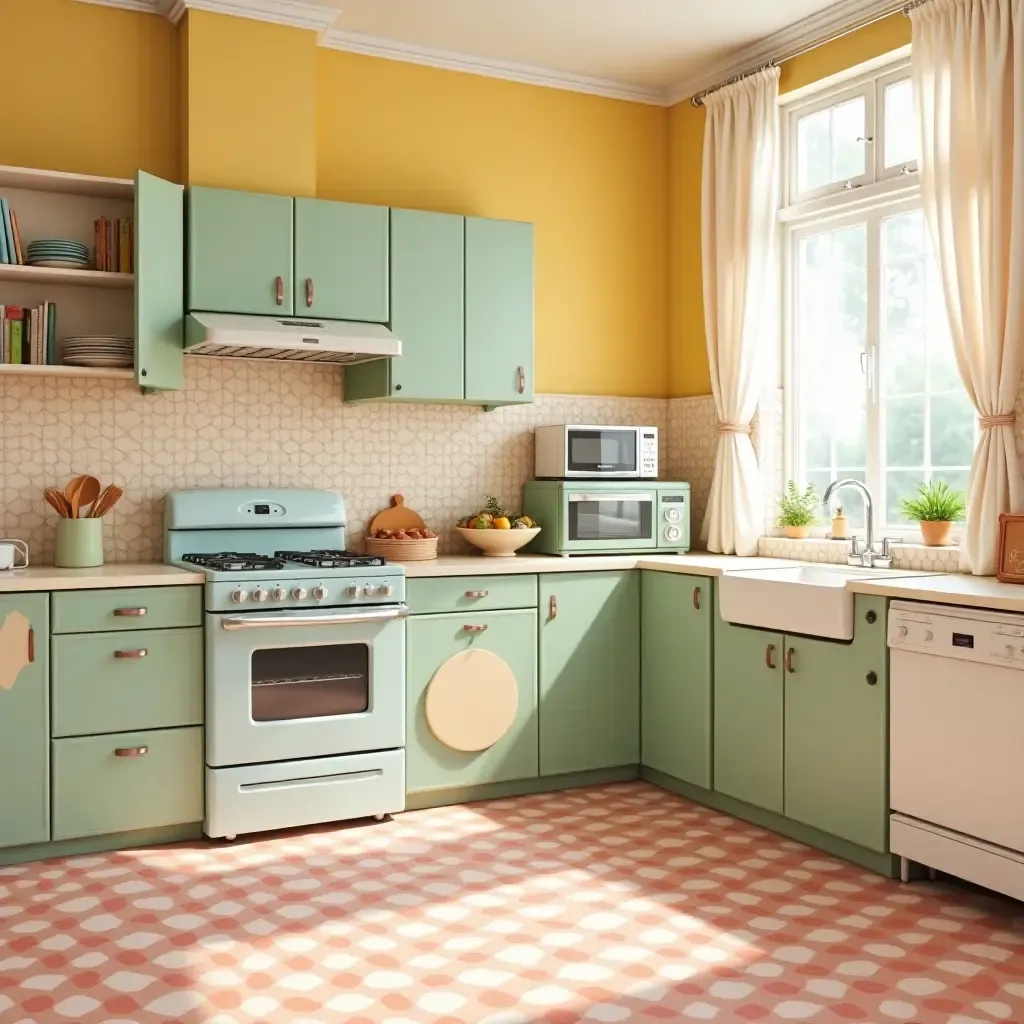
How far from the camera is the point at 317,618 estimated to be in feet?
12.8

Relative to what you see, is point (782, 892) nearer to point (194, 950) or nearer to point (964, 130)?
point (194, 950)

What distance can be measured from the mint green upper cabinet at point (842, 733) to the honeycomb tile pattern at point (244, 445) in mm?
1693

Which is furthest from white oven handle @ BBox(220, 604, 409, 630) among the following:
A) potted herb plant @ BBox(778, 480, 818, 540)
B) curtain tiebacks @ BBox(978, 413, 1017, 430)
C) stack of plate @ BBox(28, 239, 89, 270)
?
curtain tiebacks @ BBox(978, 413, 1017, 430)

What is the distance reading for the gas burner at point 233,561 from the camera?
384 centimetres

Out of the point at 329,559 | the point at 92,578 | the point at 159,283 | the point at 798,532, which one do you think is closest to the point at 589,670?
the point at 798,532

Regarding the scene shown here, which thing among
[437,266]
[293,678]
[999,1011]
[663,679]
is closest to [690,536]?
[663,679]

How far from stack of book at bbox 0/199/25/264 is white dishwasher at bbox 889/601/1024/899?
3.10 metres

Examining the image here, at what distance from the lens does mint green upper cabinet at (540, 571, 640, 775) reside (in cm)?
446

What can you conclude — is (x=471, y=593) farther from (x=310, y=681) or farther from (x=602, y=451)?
(x=602, y=451)

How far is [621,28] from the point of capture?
15.1 ft

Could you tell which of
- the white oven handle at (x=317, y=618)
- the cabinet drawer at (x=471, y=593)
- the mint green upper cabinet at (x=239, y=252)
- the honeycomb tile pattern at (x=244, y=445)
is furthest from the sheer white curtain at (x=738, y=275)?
the mint green upper cabinet at (x=239, y=252)

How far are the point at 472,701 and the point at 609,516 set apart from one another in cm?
99

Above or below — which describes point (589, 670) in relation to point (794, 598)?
below

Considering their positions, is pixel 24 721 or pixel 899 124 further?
pixel 899 124
